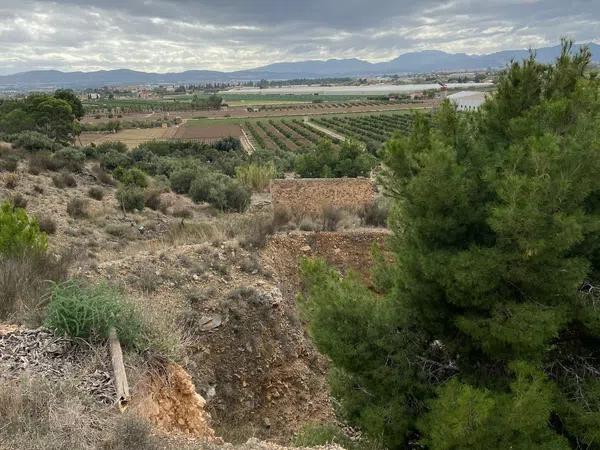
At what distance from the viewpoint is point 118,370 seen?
182 inches

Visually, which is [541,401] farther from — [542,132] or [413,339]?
[542,132]

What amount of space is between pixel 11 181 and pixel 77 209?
3271mm

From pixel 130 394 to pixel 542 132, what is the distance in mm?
4492

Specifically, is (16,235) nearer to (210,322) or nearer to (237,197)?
(210,322)

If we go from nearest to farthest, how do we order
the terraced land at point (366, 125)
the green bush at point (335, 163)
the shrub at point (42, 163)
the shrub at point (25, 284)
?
the shrub at point (25, 284) → the shrub at point (42, 163) → the green bush at point (335, 163) → the terraced land at point (366, 125)

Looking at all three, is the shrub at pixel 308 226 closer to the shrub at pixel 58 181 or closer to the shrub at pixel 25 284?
the shrub at pixel 25 284

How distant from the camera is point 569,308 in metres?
4.82

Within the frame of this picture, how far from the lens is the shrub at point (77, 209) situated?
53.0 ft

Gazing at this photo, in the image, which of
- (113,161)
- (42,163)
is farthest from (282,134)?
(42,163)

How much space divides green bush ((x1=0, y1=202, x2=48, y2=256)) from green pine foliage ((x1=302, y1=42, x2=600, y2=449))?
4.37 meters

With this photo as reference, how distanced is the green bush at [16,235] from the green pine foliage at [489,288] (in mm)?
4372

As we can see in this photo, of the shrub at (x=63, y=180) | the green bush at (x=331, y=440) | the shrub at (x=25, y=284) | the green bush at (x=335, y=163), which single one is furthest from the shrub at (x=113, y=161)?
the green bush at (x=331, y=440)

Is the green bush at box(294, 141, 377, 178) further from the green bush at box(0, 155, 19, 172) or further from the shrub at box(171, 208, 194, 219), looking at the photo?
the green bush at box(0, 155, 19, 172)

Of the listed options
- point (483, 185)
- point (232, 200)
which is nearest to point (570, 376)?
point (483, 185)
